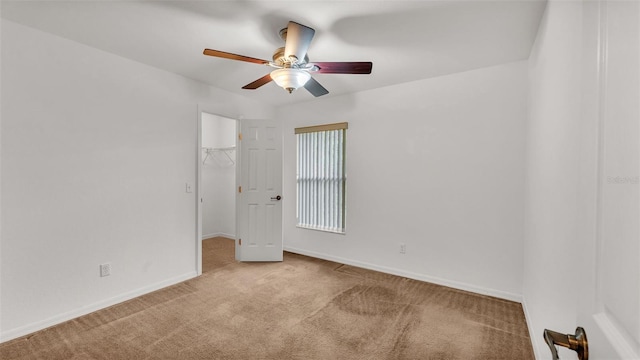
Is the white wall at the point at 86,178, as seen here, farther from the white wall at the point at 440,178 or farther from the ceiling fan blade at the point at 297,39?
the white wall at the point at 440,178

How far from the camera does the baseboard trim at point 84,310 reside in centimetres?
222

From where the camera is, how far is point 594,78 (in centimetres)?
59

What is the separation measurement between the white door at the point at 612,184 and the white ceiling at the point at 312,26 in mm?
1681

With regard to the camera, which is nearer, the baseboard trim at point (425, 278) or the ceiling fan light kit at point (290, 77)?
the ceiling fan light kit at point (290, 77)

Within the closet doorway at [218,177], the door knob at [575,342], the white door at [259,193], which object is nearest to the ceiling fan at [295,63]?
the white door at [259,193]

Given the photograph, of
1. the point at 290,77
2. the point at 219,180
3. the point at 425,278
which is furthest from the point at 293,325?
the point at 219,180

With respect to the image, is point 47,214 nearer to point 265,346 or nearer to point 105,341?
point 105,341

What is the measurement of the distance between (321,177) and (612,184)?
12.5 feet

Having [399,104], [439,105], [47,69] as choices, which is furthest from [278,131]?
[47,69]

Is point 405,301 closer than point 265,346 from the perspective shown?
No

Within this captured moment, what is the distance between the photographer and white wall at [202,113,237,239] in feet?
18.3

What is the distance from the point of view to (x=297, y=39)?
6.48ft

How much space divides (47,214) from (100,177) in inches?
19.4

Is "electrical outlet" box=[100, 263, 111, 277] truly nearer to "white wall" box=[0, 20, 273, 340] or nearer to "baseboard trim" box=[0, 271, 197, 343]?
"white wall" box=[0, 20, 273, 340]
